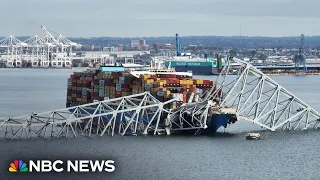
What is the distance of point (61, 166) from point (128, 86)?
21.9 metres

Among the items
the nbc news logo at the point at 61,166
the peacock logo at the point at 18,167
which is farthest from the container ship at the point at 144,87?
the peacock logo at the point at 18,167

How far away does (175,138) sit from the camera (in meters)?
58.8

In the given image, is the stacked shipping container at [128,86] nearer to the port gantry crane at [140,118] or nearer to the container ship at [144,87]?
the container ship at [144,87]

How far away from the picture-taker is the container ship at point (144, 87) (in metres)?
61.6

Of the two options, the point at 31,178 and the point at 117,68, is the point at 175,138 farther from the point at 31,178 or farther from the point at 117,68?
the point at 117,68

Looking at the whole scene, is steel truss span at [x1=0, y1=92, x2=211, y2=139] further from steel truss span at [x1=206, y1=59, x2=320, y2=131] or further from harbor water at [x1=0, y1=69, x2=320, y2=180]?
steel truss span at [x1=206, y1=59, x2=320, y2=131]

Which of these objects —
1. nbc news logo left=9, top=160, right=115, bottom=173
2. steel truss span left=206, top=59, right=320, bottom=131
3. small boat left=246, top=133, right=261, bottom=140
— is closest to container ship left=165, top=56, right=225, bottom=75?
steel truss span left=206, top=59, right=320, bottom=131

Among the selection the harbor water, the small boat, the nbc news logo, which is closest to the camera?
the nbc news logo

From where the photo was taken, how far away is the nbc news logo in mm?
44697

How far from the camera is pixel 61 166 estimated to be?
46156 mm

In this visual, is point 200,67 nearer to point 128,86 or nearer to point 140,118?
point 128,86

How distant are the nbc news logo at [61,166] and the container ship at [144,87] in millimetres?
14836

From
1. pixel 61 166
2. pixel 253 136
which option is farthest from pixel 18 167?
pixel 253 136

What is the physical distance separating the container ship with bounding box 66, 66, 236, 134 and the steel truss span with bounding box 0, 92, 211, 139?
31.8 inches
